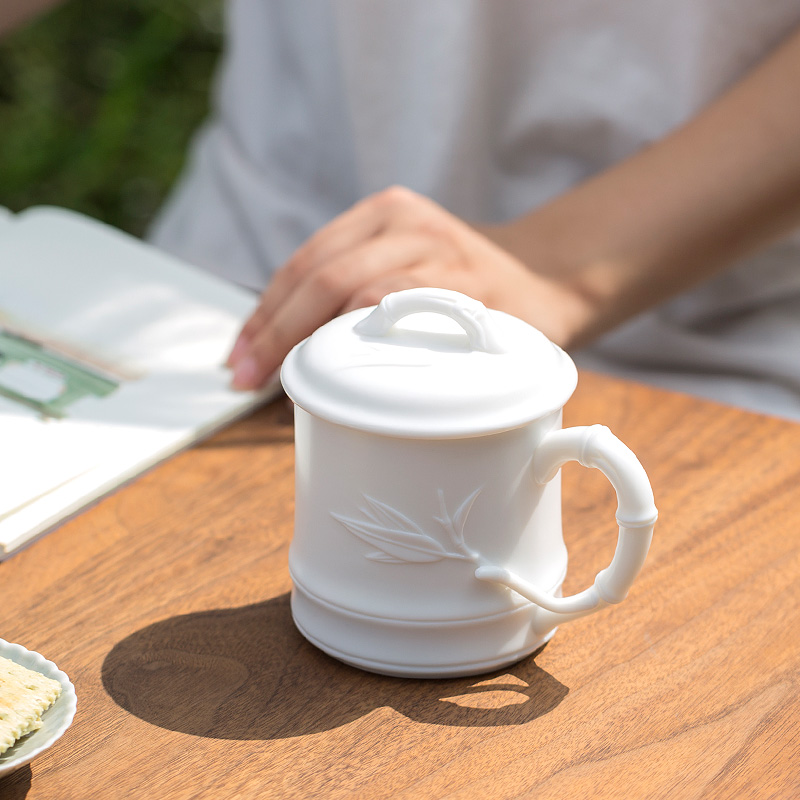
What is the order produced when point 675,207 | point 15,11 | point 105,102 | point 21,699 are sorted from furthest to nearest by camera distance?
1. point 105,102
2. point 15,11
3. point 675,207
4. point 21,699

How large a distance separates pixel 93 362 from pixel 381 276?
0.81 feet

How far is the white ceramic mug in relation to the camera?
0.44 m

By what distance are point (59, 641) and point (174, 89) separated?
7.91ft

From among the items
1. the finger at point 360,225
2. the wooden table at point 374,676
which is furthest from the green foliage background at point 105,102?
the wooden table at point 374,676

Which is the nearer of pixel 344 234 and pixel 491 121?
pixel 344 234

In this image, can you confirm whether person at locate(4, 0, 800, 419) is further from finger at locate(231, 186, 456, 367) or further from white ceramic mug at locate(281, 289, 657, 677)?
white ceramic mug at locate(281, 289, 657, 677)

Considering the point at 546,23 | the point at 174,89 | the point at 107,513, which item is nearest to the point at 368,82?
the point at 546,23

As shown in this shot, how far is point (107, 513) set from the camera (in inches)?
25.2

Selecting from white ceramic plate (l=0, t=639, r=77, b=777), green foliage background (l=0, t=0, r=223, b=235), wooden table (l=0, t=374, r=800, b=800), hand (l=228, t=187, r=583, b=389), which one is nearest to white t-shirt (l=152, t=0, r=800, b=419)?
hand (l=228, t=187, r=583, b=389)

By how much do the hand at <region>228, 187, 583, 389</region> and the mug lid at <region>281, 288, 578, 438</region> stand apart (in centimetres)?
27

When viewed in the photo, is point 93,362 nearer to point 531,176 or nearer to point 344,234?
point 344,234

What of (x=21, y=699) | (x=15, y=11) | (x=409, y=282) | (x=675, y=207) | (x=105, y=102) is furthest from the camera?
(x=105, y=102)

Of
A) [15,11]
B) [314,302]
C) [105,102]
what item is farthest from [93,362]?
[105,102]

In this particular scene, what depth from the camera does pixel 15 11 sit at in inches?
41.8
